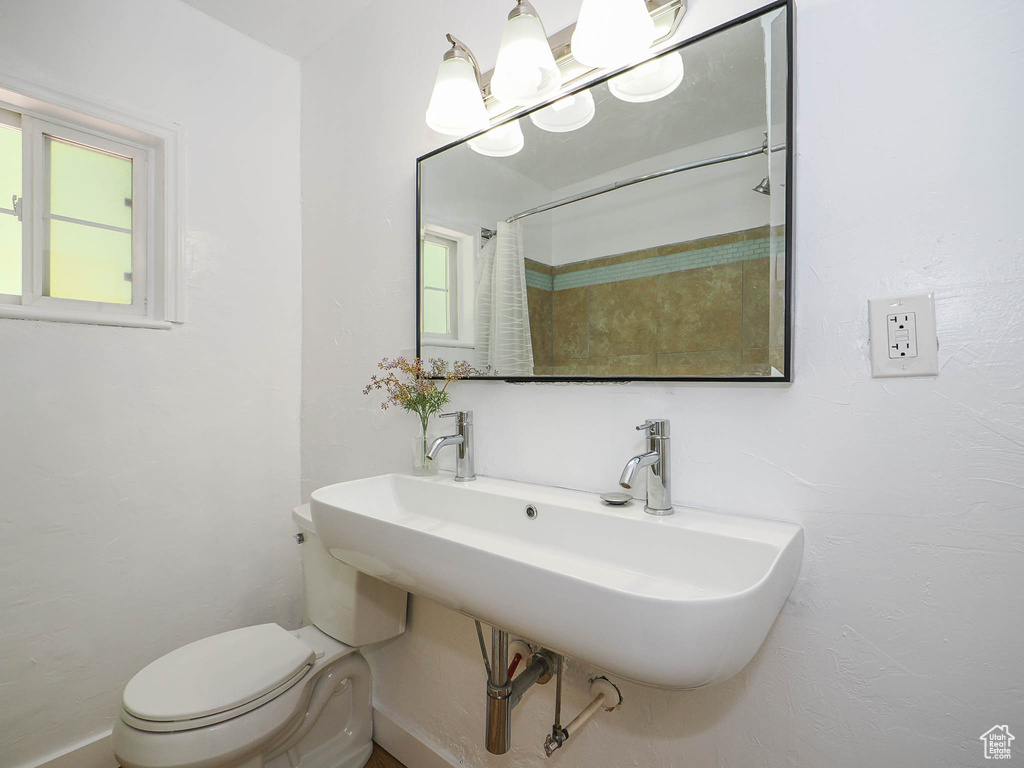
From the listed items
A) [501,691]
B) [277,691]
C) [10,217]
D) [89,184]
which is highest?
[89,184]

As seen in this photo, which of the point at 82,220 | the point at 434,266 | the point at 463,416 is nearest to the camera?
the point at 463,416

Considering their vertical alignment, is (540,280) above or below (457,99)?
below

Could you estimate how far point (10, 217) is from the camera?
4.52 feet

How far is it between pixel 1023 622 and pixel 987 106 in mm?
696

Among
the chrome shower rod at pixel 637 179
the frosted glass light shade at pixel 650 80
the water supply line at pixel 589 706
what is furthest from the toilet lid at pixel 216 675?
the frosted glass light shade at pixel 650 80

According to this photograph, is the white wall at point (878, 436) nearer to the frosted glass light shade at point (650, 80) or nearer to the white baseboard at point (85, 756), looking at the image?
the frosted glass light shade at point (650, 80)

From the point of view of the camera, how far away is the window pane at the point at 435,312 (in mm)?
1342

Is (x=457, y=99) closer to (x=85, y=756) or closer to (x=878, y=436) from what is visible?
(x=878, y=436)

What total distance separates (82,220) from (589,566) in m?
1.72

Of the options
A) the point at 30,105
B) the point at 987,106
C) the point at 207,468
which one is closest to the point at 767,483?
the point at 987,106

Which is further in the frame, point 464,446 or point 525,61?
point 464,446

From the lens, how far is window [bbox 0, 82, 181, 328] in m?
1.38

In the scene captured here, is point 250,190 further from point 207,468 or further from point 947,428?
point 947,428

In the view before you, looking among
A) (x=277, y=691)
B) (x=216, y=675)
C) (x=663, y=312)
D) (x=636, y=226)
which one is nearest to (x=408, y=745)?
(x=277, y=691)
